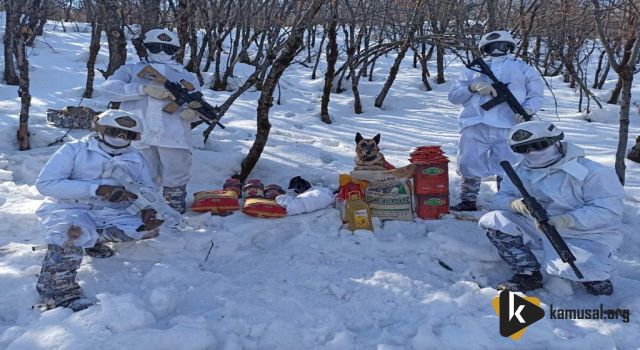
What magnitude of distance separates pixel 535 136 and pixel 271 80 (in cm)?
296

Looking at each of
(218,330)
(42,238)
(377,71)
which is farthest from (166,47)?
(377,71)

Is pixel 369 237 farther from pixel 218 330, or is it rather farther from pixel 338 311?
pixel 218 330

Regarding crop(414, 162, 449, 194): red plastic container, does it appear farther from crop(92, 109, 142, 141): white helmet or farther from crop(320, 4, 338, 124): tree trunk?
crop(320, 4, 338, 124): tree trunk

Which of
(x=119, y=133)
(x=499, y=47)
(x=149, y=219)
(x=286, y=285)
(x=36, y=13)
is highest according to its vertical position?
(x=36, y=13)

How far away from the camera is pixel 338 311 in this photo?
9.07 ft

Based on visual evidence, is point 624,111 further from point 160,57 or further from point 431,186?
point 160,57

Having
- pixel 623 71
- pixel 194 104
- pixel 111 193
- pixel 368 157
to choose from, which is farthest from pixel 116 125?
pixel 623 71

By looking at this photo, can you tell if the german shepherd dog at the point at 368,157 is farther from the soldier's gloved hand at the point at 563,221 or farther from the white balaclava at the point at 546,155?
the soldier's gloved hand at the point at 563,221

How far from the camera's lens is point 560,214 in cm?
298

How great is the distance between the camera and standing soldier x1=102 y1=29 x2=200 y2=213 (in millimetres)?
3963

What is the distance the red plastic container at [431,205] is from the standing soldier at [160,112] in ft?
6.80

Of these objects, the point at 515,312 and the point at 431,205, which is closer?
the point at 515,312

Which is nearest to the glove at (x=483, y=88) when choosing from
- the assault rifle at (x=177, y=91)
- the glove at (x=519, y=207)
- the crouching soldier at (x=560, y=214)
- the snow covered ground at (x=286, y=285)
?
the snow covered ground at (x=286, y=285)
